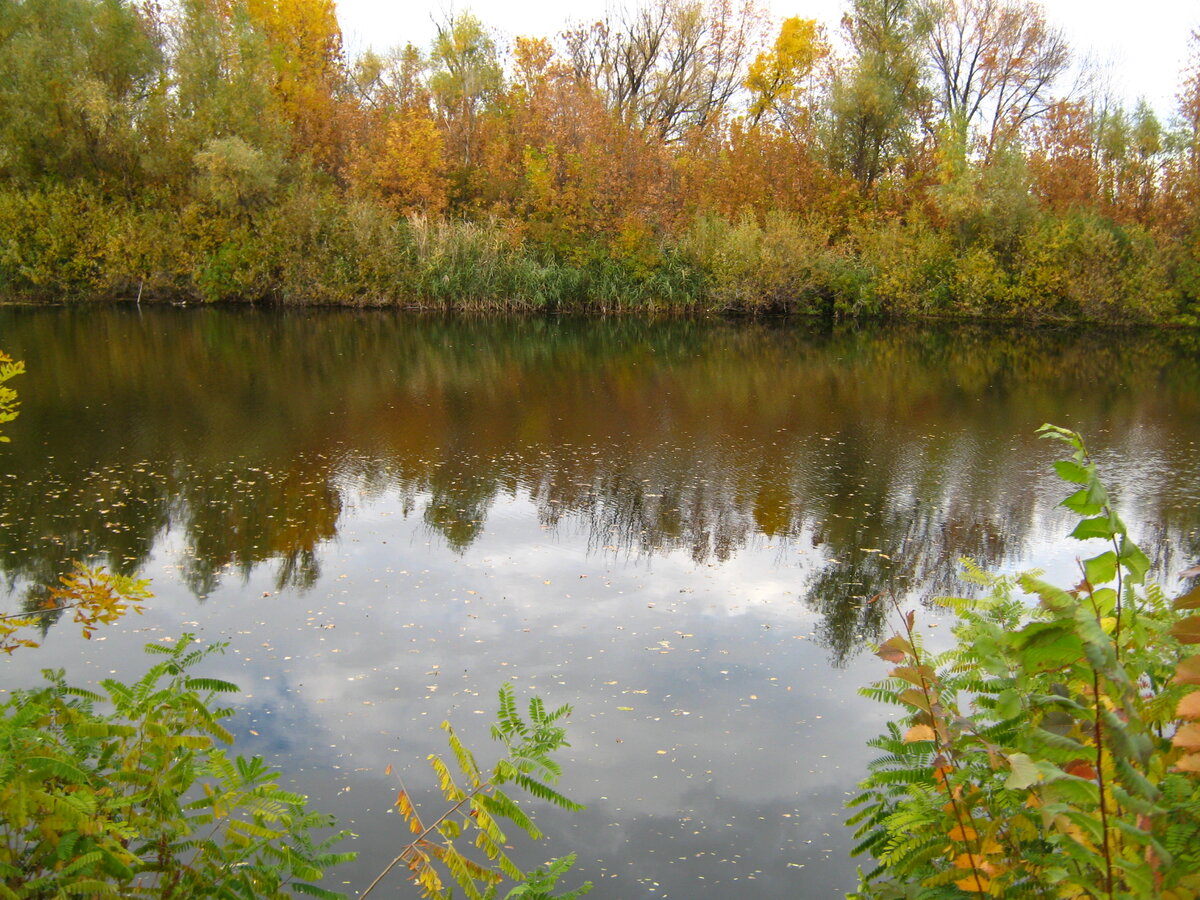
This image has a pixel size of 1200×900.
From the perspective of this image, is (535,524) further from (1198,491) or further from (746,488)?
(1198,491)

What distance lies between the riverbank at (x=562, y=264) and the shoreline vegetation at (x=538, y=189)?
0.09m

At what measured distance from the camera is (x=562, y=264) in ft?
113

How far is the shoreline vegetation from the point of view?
3225cm

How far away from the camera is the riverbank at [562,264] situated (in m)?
31.5

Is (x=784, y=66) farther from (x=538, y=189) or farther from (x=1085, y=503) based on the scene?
(x=1085, y=503)

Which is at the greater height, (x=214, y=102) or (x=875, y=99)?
(x=875, y=99)

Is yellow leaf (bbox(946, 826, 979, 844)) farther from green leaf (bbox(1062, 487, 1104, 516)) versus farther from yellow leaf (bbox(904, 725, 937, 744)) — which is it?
green leaf (bbox(1062, 487, 1104, 516))

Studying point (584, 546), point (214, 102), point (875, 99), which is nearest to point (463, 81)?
point (214, 102)

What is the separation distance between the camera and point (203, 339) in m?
24.0

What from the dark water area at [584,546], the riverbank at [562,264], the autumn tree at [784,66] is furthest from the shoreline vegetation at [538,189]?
the dark water area at [584,546]

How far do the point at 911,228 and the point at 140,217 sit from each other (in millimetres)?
26501

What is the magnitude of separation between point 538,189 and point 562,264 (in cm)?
369

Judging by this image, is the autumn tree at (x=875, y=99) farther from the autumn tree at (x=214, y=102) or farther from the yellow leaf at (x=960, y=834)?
the yellow leaf at (x=960, y=834)

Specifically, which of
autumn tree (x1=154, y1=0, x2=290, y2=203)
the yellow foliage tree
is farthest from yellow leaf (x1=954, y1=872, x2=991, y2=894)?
autumn tree (x1=154, y1=0, x2=290, y2=203)
